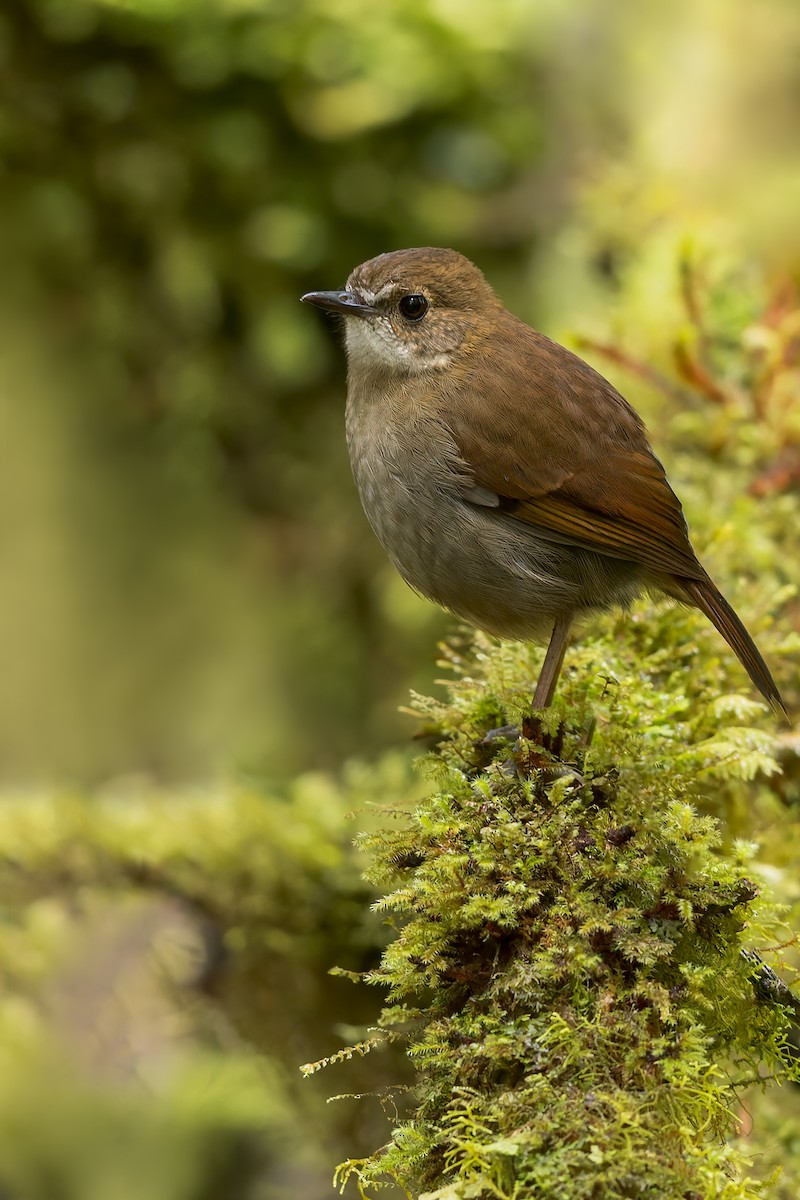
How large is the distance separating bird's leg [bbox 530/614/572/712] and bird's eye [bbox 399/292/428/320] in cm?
89

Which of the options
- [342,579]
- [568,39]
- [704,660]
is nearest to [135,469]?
[342,579]

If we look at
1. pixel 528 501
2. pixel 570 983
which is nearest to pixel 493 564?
pixel 528 501

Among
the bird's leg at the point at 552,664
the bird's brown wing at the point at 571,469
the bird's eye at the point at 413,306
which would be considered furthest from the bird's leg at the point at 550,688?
the bird's eye at the point at 413,306

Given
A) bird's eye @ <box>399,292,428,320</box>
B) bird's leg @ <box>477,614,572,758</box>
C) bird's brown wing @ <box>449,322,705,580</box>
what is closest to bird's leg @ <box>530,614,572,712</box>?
bird's leg @ <box>477,614,572,758</box>

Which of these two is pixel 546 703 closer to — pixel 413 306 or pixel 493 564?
pixel 493 564

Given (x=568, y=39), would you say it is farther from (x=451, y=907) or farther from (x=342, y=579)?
(x=451, y=907)

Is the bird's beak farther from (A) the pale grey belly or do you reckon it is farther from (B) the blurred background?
(B) the blurred background

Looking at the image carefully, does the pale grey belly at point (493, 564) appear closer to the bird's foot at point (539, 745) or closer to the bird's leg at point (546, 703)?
the bird's leg at point (546, 703)

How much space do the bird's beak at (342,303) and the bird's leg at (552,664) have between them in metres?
0.96

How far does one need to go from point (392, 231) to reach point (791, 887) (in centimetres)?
404

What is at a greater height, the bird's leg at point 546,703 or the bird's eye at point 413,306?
the bird's eye at point 413,306

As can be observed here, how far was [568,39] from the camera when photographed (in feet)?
19.9

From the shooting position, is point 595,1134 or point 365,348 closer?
point 595,1134

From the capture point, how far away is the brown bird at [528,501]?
260 cm
